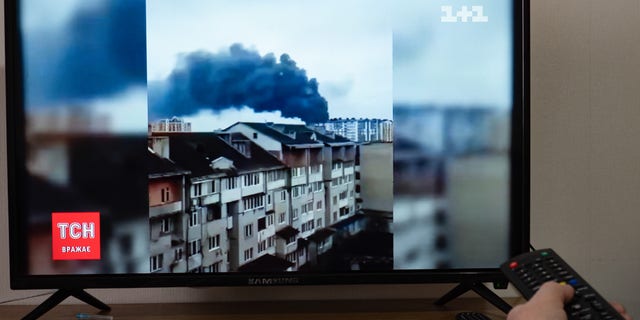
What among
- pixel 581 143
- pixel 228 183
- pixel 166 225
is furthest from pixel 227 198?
pixel 581 143

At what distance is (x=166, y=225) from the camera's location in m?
1.11

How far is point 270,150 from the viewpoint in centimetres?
113

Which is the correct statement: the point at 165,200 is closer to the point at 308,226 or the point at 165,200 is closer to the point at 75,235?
the point at 75,235

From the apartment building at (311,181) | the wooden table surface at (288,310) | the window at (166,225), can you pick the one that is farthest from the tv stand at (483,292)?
the window at (166,225)

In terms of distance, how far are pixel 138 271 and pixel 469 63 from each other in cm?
81

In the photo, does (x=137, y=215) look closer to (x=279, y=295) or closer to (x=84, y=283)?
(x=84, y=283)

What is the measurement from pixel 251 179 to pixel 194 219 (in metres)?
0.14

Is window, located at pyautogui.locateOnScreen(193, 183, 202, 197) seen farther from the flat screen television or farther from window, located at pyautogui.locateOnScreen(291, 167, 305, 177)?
window, located at pyautogui.locateOnScreen(291, 167, 305, 177)

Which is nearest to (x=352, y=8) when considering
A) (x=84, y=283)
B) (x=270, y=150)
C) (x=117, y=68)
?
(x=270, y=150)

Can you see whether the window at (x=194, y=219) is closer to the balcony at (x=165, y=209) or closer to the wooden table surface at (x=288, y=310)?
the balcony at (x=165, y=209)

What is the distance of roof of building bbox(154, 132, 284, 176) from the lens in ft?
3.66

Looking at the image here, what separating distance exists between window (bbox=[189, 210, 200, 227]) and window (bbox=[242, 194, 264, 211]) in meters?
0.10

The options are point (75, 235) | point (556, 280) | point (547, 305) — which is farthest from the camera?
point (75, 235)

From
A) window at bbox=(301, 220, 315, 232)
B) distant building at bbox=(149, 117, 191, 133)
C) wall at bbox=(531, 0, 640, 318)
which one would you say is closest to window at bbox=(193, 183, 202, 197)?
distant building at bbox=(149, 117, 191, 133)
